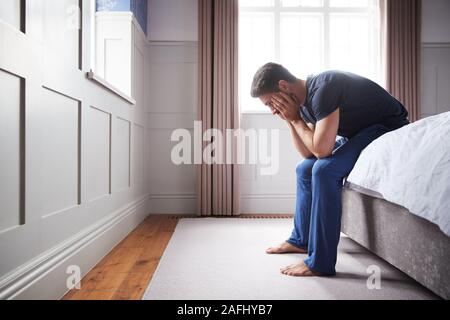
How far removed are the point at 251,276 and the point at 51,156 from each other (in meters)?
0.94

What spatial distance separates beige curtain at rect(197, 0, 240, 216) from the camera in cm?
293

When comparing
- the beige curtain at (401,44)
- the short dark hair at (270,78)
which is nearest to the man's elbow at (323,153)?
the short dark hair at (270,78)

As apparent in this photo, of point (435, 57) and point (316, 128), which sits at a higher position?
point (435, 57)

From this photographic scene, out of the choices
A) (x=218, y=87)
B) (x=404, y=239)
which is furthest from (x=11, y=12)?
(x=218, y=87)

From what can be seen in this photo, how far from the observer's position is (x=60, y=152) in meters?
1.28

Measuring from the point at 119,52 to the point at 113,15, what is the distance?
0.86 feet

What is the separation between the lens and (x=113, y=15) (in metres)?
2.37

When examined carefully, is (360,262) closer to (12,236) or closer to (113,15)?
(12,236)

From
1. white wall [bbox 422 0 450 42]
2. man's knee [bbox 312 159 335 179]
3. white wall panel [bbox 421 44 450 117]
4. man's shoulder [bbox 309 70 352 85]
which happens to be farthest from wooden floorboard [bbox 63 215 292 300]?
white wall [bbox 422 0 450 42]

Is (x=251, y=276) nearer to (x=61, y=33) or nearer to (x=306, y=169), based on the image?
(x=306, y=169)

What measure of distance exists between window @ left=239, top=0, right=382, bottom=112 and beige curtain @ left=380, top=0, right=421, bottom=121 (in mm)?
144

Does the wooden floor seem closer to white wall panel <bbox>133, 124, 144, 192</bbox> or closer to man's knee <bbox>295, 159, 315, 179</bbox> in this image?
white wall panel <bbox>133, 124, 144, 192</bbox>

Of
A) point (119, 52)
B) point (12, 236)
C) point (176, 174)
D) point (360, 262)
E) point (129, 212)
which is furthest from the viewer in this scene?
point (176, 174)
